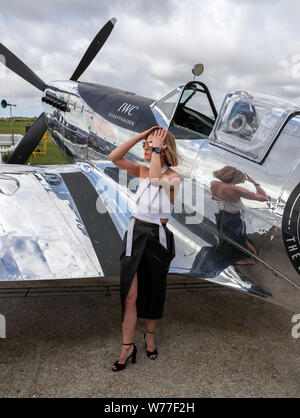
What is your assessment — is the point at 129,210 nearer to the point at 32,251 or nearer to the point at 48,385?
the point at 32,251

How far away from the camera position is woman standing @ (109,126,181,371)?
8.50ft

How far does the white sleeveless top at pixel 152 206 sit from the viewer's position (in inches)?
102

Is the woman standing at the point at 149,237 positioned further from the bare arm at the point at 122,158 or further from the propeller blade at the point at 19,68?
the propeller blade at the point at 19,68

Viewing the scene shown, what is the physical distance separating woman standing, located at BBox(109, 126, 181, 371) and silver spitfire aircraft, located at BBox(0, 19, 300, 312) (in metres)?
0.28

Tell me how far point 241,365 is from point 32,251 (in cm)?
197

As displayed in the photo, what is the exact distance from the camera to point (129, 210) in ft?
12.6

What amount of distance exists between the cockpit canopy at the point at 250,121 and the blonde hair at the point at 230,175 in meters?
0.14

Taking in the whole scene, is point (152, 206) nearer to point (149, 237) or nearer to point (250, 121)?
point (149, 237)

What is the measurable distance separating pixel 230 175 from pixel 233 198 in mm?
185

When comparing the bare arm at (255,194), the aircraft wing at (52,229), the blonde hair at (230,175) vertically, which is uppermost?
the blonde hair at (230,175)

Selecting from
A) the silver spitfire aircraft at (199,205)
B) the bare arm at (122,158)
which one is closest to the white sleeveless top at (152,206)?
the bare arm at (122,158)

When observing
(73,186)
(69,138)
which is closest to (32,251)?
(73,186)

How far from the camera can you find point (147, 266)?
2701mm

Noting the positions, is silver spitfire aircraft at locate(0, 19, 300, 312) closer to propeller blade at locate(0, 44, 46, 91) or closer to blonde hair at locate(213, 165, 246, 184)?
blonde hair at locate(213, 165, 246, 184)
